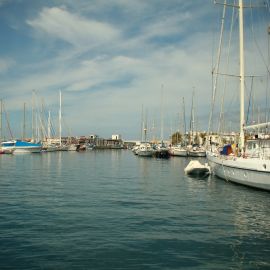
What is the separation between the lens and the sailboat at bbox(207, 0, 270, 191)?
2536 centimetres

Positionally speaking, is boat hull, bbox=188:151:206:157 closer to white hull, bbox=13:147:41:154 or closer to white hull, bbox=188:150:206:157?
white hull, bbox=188:150:206:157

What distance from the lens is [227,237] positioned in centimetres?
1412

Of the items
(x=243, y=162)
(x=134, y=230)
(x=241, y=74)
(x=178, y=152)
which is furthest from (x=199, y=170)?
(x=178, y=152)

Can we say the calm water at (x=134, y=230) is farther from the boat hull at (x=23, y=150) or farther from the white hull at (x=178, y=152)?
the boat hull at (x=23, y=150)

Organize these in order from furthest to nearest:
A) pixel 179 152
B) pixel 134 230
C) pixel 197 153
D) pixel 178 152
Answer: pixel 178 152 → pixel 179 152 → pixel 197 153 → pixel 134 230

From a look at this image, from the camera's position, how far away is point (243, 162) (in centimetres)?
2747

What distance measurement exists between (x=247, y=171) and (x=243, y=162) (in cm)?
72


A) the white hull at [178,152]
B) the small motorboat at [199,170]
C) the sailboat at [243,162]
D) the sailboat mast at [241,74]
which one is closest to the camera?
the sailboat at [243,162]

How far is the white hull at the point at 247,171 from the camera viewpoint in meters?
24.9

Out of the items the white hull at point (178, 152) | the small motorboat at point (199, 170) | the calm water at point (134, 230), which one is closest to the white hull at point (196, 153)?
the white hull at point (178, 152)

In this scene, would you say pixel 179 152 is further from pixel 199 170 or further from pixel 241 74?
pixel 241 74

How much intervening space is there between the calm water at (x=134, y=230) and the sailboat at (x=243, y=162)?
138 centimetres

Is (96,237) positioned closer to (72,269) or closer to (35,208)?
(72,269)

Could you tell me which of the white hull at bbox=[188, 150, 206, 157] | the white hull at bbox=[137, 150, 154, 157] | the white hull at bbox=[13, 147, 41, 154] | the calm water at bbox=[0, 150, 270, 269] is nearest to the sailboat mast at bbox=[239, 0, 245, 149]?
the calm water at bbox=[0, 150, 270, 269]
